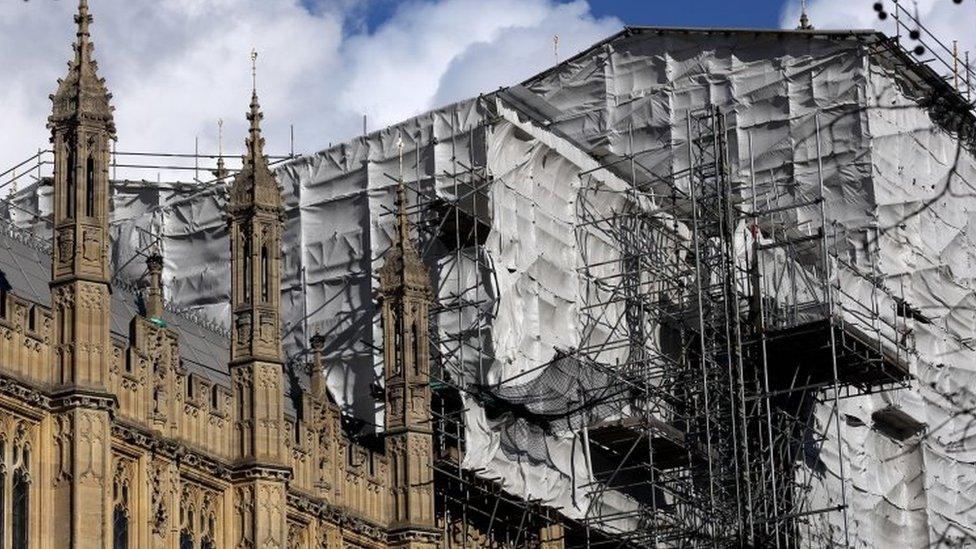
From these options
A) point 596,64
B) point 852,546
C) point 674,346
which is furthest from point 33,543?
point 596,64

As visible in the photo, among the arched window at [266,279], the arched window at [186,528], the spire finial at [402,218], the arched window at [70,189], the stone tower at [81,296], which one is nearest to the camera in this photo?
the stone tower at [81,296]

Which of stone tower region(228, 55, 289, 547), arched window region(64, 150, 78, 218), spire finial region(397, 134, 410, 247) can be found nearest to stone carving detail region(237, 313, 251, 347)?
stone tower region(228, 55, 289, 547)

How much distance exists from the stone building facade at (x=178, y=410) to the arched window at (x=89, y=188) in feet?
0.13

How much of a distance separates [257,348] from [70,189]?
19.9 ft

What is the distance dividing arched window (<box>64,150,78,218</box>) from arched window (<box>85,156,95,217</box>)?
0.75 ft

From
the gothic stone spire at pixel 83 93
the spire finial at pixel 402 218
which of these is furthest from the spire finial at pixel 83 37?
the spire finial at pixel 402 218

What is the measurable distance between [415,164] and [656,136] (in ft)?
44.5

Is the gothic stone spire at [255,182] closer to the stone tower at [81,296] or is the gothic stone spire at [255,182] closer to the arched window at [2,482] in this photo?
the stone tower at [81,296]

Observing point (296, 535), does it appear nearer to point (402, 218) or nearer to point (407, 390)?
point (407, 390)

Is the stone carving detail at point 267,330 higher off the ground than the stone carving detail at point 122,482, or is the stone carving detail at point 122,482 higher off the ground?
the stone carving detail at point 267,330

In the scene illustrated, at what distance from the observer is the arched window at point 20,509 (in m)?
37.8

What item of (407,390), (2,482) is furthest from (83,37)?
(407,390)

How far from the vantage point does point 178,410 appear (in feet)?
140

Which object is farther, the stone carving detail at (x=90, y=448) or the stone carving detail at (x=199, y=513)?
the stone carving detail at (x=199, y=513)
